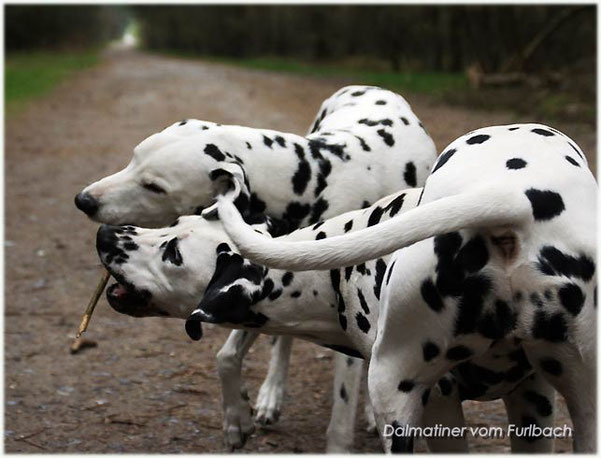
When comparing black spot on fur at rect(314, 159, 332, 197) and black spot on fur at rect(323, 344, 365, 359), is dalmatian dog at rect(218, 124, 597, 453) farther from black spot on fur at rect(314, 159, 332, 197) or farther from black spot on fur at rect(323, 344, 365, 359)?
black spot on fur at rect(314, 159, 332, 197)

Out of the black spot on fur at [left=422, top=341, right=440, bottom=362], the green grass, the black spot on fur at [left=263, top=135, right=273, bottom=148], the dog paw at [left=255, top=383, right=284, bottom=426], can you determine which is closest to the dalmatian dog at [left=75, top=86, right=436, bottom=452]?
the black spot on fur at [left=263, top=135, right=273, bottom=148]

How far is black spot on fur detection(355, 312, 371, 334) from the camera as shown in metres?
3.66

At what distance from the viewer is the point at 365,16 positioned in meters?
37.3

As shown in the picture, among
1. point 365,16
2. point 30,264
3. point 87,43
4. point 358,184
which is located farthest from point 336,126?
point 87,43

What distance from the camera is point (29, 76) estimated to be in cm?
2902

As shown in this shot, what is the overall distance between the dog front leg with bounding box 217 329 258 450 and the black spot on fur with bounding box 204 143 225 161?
0.93 metres

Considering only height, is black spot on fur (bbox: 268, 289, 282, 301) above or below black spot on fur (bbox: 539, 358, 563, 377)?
below

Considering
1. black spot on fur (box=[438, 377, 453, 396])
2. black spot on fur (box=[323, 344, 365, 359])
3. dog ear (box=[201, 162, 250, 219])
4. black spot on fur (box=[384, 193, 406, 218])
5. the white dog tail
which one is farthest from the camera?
dog ear (box=[201, 162, 250, 219])

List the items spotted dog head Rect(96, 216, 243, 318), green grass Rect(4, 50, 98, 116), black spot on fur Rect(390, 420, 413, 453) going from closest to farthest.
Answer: black spot on fur Rect(390, 420, 413, 453) < spotted dog head Rect(96, 216, 243, 318) < green grass Rect(4, 50, 98, 116)

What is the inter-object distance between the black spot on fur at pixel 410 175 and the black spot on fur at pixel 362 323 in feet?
4.43

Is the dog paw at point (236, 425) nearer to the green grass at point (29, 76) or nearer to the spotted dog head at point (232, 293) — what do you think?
the spotted dog head at point (232, 293)

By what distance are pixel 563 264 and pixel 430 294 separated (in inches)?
15.4

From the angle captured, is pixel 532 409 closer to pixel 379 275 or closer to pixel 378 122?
pixel 379 275

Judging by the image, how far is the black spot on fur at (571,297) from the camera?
9.14ft
